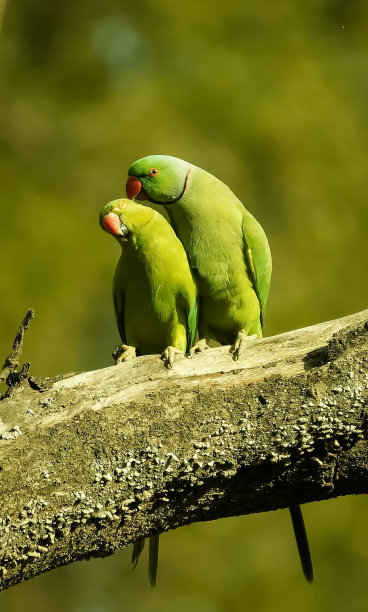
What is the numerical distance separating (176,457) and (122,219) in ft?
4.31

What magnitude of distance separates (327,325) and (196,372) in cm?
42

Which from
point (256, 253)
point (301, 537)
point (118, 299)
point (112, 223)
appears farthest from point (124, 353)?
point (301, 537)

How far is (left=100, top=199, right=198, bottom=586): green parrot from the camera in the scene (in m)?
2.73

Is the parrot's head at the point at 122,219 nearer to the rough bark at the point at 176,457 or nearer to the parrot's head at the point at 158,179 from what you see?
the parrot's head at the point at 158,179

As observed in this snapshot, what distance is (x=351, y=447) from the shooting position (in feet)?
5.47

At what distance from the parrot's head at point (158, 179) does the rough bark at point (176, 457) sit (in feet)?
4.48

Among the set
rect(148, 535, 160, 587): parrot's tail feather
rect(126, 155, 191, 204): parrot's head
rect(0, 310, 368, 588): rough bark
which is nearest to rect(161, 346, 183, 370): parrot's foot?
rect(0, 310, 368, 588): rough bark

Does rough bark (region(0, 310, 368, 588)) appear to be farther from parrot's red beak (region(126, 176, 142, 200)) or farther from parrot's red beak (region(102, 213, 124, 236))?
parrot's red beak (region(126, 176, 142, 200))

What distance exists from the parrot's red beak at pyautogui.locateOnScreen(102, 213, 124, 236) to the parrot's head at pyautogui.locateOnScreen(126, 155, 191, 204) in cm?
32

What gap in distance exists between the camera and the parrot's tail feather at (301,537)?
7.39 ft

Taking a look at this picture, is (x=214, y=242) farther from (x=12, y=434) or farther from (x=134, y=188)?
(x=12, y=434)

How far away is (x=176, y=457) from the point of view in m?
1.68

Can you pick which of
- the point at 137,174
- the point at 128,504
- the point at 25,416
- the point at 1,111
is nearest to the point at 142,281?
the point at 137,174

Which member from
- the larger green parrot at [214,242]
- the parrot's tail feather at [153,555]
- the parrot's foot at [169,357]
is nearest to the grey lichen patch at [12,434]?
the parrot's foot at [169,357]
